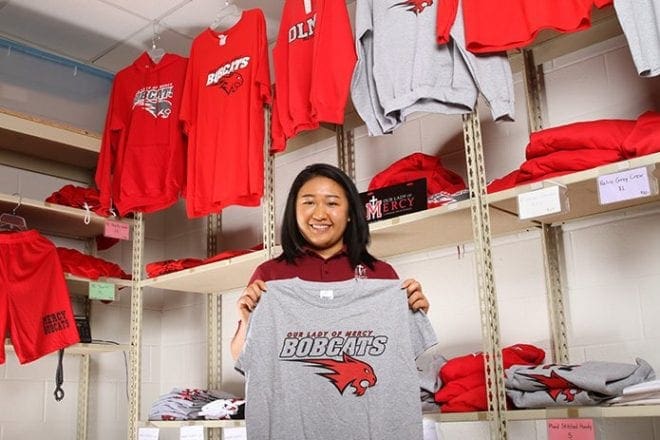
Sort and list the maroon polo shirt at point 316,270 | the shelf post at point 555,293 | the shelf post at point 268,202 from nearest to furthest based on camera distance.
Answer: the maroon polo shirt at point 316,270 < the shelf post at point 555,293 < the shelf post at point 268,202

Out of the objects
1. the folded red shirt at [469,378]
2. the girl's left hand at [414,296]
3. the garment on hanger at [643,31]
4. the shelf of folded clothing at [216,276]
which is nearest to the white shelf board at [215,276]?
the shelf of folded clothing at [216,276]

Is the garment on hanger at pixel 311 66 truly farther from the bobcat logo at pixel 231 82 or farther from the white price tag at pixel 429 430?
the white price tag at pixel 429 430

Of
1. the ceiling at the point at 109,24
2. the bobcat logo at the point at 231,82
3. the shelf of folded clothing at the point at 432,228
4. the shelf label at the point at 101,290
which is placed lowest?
the shelf label at the point at 101,290

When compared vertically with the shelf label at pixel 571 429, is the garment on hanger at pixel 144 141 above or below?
above

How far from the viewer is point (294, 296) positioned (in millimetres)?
1966

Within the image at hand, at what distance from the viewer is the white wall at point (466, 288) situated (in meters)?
2.47

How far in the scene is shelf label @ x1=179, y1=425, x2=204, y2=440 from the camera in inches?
117

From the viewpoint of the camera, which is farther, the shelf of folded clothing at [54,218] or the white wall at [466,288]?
the shelf of folded clothing at [54,218]

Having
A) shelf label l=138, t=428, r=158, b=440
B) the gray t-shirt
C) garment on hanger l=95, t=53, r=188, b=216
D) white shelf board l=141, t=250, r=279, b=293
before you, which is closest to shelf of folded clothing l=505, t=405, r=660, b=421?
the gray t-shirt

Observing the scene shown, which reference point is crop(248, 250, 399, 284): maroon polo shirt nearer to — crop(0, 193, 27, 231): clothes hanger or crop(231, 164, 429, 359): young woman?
crop(231, 164, 429, 359): young woman

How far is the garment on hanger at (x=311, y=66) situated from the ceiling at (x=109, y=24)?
64cm

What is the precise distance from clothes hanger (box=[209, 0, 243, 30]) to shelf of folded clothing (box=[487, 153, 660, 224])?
1662 millimetres

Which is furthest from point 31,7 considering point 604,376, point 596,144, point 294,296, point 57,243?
point 604,376

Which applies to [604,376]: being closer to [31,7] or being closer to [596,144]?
[596,144]
